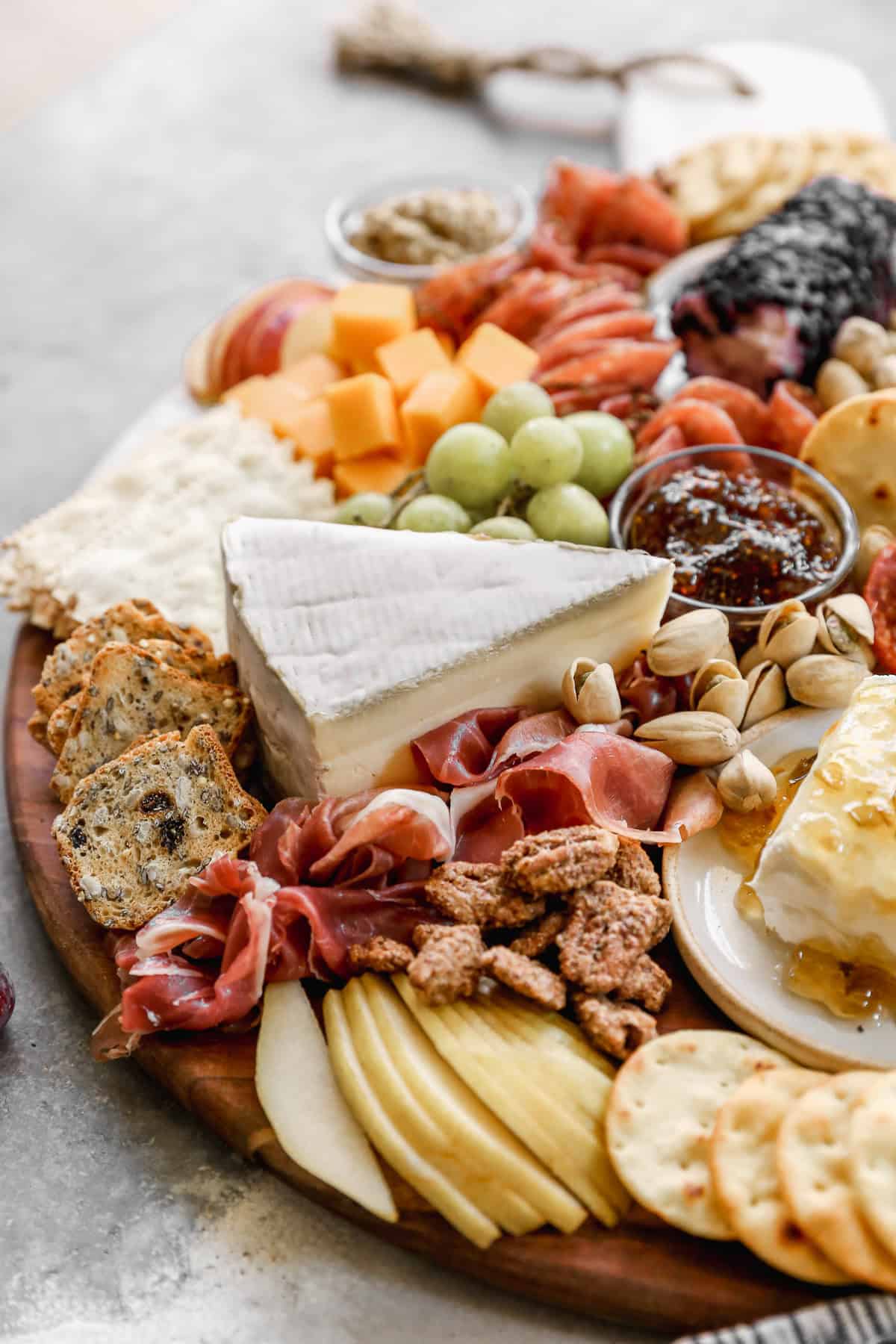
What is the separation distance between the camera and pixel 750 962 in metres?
2.09

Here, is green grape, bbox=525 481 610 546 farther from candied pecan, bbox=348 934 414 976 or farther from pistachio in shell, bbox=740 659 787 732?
candied pecan, bbox=348 934 414 976

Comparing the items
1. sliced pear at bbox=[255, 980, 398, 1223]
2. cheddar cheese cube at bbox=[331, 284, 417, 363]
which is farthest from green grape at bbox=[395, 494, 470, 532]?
sliced pear at bbox=[255, 980, 398, 1223]

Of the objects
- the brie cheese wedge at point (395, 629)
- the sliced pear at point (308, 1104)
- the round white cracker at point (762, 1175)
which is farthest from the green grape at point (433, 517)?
the round white cracker at point (762, 1175)

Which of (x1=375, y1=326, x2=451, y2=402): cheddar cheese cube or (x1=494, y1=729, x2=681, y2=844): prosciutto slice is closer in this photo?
(x1=494, y1=729, x2=681, y2=844): prosciutto slice

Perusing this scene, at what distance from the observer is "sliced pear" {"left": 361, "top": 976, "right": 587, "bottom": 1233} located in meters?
1.80

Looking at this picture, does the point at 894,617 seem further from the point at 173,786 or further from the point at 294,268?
the point at 294,268

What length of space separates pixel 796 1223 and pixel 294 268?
3313 millimetres

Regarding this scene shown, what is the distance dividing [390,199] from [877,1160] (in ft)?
9.93

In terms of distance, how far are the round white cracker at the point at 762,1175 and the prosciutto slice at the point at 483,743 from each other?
2.30 feet

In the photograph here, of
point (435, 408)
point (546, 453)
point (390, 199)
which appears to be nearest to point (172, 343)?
point (390, 199)

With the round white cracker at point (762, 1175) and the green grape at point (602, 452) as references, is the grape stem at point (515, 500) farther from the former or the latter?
the round white cracker at point (762, 1175)

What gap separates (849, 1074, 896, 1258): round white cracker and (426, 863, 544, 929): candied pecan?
57 cm

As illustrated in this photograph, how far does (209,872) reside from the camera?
2.13 meters

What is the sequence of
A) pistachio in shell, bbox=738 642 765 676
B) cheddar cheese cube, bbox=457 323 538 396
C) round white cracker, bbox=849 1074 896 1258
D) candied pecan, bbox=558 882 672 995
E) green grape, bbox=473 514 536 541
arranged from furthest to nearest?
cheddar cheese cube, bbox=457 323 538 396
green grape, bbox=473 514 536 541
pistachio in shell, bbox=738 642 765 676
candied pecan, bbox=558 882 672 995
round white cracker, bbox=849 1074 896 1258
